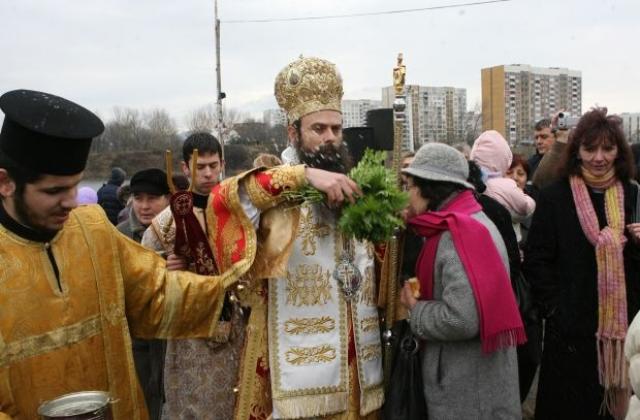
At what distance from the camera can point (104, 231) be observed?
90.9 inches

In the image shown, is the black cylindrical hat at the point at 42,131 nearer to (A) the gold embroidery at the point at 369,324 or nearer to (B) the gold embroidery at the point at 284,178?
(B) the gold embroidery at the point at 284,178

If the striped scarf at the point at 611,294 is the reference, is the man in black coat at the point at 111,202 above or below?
above

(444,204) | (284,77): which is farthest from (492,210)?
(284,77)

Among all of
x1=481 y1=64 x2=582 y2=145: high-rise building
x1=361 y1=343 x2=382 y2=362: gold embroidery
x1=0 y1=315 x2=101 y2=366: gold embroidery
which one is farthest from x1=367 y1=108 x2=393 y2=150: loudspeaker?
x1=481 y1=64 x2=582 y2=145: high-rise building

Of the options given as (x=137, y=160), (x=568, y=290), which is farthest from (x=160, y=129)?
(x=568, y=290)

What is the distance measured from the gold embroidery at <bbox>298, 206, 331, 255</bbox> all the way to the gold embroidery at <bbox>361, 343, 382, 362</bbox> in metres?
→ 0.53

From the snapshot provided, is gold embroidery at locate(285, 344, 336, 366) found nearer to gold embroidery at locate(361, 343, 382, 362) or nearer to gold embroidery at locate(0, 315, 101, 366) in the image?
gold embroidery at locate(361, 343, 382, 362)

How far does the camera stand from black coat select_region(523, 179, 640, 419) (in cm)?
362

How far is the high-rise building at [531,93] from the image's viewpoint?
42906 millimetres

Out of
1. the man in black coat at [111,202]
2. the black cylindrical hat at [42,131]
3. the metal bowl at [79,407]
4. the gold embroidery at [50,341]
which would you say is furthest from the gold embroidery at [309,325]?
the man in black coat at [111,202]

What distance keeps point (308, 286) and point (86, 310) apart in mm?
976

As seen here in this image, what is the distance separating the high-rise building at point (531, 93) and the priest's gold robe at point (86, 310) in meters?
39.5

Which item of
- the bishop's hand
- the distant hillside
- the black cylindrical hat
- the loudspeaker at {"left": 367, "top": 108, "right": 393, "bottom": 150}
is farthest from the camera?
the distant hillside

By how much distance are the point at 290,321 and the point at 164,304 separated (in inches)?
23.5
